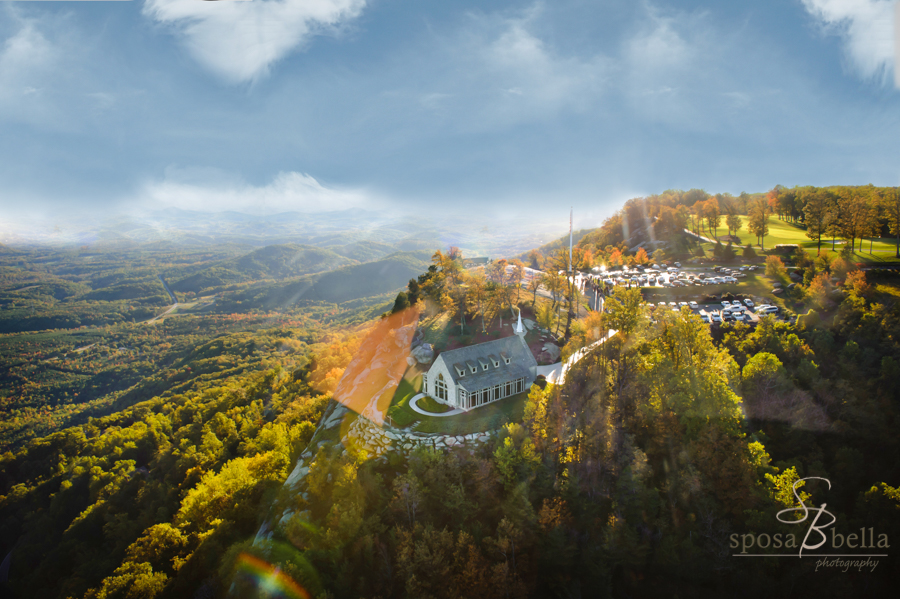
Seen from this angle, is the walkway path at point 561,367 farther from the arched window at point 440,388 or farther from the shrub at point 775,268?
the shrub at point 775,268

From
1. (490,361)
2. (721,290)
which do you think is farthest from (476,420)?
(721,290)

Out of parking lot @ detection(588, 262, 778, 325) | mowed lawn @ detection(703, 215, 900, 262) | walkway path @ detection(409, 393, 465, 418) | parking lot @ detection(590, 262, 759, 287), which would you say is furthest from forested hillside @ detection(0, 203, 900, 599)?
parking lot @ detection(590, 262, 759, 287)

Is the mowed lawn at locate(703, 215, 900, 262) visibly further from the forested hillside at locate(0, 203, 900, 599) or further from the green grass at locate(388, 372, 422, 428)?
the green grass at locate(388, 372, 422, 428)

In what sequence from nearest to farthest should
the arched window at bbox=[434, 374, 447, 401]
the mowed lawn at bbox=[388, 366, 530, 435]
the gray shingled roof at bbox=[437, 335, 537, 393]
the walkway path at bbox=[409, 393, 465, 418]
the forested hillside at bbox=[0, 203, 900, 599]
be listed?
the forested hillside at bbox=[0, 203, 900, 599], the mowed lawn at bbox=[388, 366, 530, 435], the walkway path at bbox=[409, 393, 465, 418], the gray shingled roof at bbox=[437, 335, 537, 393], the arched window at bbox=[434, 374, 447, 401]

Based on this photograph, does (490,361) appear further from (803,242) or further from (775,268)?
(803,242)

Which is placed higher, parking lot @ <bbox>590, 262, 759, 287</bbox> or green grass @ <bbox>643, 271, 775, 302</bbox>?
parking lot @ <bbox>590, 262, 759, 287</bbox>

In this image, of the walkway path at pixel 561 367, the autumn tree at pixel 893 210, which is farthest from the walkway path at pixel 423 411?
the autumn tree at pixel 893 210

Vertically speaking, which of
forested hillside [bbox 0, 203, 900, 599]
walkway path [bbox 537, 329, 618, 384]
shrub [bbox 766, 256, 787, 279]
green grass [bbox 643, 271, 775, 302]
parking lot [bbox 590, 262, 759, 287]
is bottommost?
forested hillside [bbox 0, 203, 900, 599]
